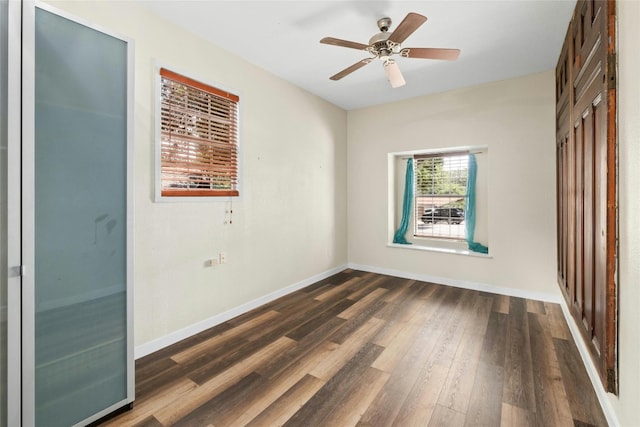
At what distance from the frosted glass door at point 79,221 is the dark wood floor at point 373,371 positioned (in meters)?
0.36

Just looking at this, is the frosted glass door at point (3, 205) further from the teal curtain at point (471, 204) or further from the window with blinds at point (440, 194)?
the teal curtain at point (471, 204)

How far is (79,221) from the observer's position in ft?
5.24

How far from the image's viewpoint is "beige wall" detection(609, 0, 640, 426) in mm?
1243

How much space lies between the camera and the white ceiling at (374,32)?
2.38m

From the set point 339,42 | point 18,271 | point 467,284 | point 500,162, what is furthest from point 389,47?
point 467,284

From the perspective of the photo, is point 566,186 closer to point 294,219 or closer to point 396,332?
point 396,332

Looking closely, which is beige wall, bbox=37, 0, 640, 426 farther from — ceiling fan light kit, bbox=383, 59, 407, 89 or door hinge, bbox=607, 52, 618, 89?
ceiling fan light kit, bbox=383, 59, 407, 89

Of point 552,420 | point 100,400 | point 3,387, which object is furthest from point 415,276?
point 3,387

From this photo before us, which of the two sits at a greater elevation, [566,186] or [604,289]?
[566,186]

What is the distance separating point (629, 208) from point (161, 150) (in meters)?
3.08

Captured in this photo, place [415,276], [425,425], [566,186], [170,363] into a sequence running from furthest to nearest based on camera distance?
[415,276] < [566,186] < [170,363] < [425,425]

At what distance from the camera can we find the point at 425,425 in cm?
168

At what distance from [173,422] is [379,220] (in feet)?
12.9

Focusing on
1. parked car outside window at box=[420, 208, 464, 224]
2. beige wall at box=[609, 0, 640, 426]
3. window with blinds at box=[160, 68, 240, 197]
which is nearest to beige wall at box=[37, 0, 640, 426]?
beige wall at box=[609, 0, 640, 426]
